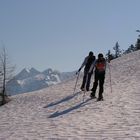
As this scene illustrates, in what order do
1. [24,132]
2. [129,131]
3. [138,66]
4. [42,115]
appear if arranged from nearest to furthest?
[129,131]
[24,132]
[42,115]
[138,66]

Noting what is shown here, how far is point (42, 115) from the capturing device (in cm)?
1986

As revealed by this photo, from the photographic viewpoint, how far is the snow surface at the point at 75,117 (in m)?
14.4

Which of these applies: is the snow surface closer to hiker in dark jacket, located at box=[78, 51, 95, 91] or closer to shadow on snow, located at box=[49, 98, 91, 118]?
shadow on snow, located at box=[49, 98, 91, 118]

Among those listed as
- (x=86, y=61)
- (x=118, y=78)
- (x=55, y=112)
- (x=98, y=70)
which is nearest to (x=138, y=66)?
(x=118, y=78)

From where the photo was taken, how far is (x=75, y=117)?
17.8m

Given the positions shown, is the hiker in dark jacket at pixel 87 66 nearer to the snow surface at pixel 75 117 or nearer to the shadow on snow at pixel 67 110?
the snow surface at pixel 75 117

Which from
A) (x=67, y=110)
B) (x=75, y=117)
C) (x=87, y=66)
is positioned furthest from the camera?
(x=87, y=66)

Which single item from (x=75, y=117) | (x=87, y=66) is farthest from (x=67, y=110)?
(x=87, y=66)

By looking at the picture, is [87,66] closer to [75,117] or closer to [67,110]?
[67,110]

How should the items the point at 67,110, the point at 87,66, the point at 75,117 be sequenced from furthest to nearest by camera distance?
1. the point at 87,66
2. the point at 67,110
3. the point at 75,117

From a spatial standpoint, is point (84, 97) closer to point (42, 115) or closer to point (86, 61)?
point (86, 61)

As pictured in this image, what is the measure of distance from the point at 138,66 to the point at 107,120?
22395 millimetres

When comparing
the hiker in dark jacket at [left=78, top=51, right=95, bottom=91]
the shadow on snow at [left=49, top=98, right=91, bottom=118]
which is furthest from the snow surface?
the hiker in dark jacket at [left=78, top=51, right=95, bottom=91]

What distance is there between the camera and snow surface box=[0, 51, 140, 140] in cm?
1445
